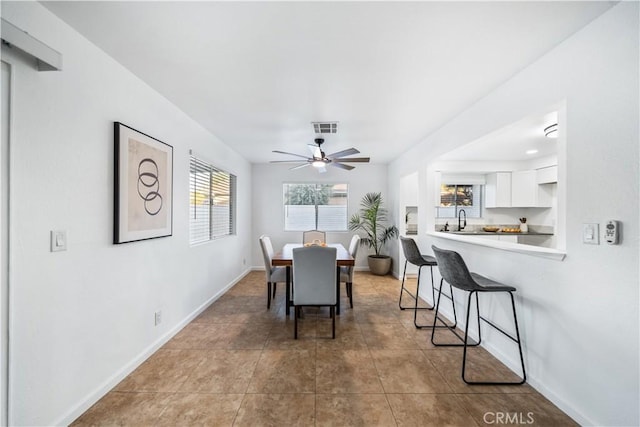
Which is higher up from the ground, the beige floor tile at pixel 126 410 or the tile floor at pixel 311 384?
the tile floor at pixel 311 384

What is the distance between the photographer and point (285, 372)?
220 centimetres

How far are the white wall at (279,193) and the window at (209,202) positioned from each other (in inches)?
43.9

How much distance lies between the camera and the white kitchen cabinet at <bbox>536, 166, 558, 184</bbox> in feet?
15.3

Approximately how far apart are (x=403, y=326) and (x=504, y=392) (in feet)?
3.93

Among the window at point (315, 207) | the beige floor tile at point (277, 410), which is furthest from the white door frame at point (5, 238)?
the window at point (315, 207)

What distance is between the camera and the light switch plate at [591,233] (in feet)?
5.09

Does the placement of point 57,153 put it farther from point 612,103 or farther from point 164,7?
point 612,103

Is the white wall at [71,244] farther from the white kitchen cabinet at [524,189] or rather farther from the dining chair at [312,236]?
the white kitchen cabinet at [524,189]

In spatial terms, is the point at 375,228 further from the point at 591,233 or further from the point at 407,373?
the point at 591,233

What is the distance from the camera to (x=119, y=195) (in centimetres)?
199

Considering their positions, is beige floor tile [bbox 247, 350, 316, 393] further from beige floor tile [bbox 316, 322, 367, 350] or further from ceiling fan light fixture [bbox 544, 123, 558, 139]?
ceiling fan light fixture [bbox 544, 123, 558, 139]

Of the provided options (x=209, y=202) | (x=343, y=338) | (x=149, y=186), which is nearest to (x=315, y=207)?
(x=209, y=202)

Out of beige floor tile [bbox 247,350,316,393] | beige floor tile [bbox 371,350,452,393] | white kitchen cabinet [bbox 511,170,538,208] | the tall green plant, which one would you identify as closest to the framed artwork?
beige floor tile [bbox 247,350,316,393]

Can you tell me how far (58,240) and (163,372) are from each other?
1.31m
